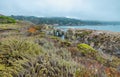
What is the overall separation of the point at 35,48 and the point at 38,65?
5.75ft

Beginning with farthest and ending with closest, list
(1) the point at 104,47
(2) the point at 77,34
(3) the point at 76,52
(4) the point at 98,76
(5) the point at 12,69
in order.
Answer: (2) the point at 77,34, (1) the point at 104,47, (3) the point at 76,52, (4) the point at 98,76, (5) the point at 12,69

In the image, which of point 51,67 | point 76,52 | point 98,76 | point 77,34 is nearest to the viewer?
point 51,67

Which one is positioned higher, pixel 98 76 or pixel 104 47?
pixel 98 76

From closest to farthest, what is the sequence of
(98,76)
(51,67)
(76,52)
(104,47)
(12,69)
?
(12,69), (51,67), (98,76), (76,52), (104,47)

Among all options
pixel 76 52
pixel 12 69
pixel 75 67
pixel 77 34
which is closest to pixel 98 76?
pixel 75 67

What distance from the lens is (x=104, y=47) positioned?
3178 centimetres

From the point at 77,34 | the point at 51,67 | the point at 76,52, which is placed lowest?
the point at 77,34

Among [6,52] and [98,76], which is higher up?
[6,52]

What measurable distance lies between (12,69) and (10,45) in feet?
7.50

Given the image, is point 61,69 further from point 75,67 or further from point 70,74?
point 75,67

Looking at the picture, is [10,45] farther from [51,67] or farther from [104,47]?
[104,47]

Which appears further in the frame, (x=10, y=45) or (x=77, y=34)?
(x=77, y=34)

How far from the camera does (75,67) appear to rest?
30.2 ft

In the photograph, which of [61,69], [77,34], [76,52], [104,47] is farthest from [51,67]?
[77,34]
